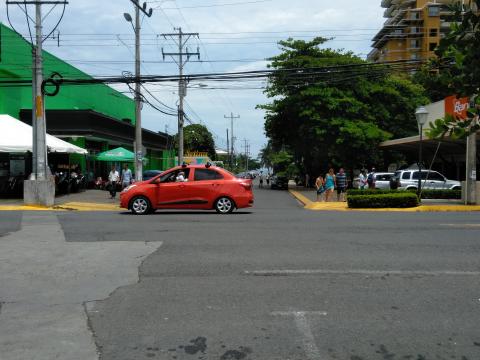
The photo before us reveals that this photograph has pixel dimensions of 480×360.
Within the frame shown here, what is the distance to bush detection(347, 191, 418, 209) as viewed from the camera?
65.1 ft

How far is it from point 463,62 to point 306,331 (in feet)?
9.22

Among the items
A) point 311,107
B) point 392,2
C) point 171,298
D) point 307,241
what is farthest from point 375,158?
point 392,2

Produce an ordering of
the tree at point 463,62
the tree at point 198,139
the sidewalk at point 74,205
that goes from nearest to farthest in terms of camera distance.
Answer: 1. the tree at point 463,62
2. the sidewalk at point 74,205
3. the tree at point 198,139

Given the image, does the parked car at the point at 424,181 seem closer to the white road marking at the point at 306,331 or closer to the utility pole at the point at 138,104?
the utility pole at the point at 138,104

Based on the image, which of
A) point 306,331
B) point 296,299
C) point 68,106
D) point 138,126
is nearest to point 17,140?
point 138,126

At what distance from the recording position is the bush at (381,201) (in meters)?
19.8

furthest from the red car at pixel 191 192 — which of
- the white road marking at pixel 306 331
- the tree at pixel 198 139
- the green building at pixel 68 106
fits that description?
the tree at pixel 198 139

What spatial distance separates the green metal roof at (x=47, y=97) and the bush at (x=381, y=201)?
1543cm

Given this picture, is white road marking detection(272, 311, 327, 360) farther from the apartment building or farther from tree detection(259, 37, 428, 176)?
the apartment building

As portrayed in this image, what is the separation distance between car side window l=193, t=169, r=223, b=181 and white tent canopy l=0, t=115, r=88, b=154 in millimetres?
8690

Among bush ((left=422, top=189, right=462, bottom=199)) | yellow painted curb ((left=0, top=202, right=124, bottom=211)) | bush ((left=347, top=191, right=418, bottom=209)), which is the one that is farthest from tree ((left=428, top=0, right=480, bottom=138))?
bush ((left=422, top=189, right=462, bottom=199))

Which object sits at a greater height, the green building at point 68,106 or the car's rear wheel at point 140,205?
the green building at point 68,106

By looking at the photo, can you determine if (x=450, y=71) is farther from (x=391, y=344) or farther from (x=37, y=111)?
(x=37, y=111)

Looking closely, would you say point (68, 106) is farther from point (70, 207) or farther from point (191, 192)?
point (191, 192)
